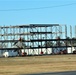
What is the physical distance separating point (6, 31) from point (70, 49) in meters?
24.0

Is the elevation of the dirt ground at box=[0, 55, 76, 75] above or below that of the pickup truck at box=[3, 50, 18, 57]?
above

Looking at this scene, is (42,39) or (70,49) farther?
(70,49)

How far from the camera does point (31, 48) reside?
115062 mm

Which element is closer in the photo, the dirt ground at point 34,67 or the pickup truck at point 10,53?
the dirt ground at point 34,67

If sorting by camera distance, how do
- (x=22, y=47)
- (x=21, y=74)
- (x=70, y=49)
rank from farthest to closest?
(x=70, y=49) < (x=22, y=47) < (x=21, y=74)

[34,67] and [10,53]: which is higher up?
[34,67]

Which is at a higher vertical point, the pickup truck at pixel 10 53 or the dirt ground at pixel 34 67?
the dirt ground at pixel 34 67

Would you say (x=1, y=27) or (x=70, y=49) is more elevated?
(x=1, y=27)

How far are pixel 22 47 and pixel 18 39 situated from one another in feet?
15.4

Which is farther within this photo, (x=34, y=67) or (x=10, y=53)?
(x=10, y=53)

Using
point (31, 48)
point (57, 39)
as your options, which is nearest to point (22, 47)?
point (31, 48)

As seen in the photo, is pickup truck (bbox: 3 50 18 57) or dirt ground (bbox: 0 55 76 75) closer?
dirt ground (bbox: 0 55 76 75)

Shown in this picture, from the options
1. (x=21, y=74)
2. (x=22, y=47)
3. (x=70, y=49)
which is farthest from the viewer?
(x=70, y=49)

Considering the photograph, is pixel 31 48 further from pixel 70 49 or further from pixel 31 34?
pixel 70 49
